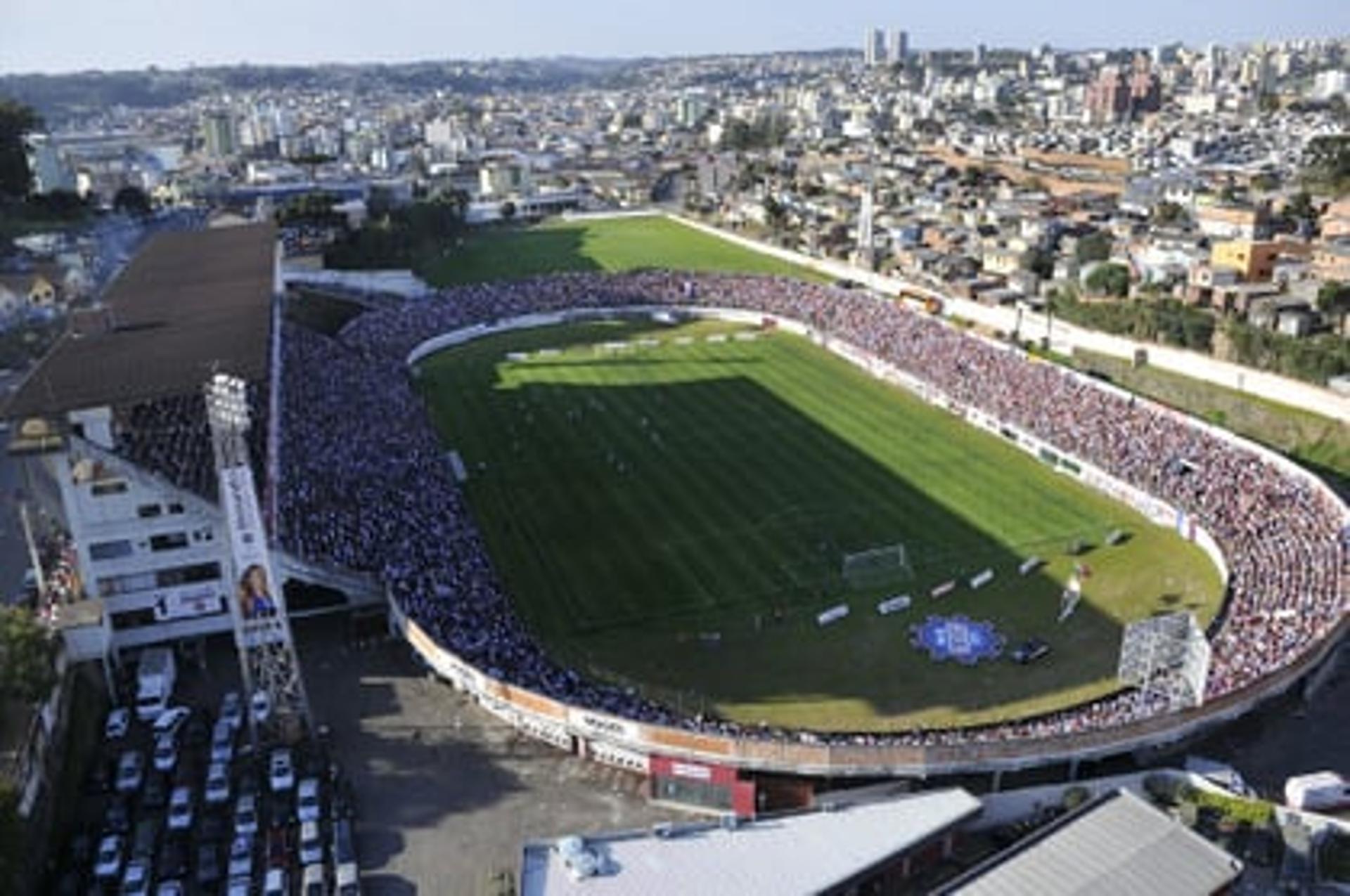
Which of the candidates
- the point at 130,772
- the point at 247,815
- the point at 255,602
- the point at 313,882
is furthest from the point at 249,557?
the point at 313,882

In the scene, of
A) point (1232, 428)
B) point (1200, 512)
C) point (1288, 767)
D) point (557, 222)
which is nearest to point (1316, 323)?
point (1232, 428)

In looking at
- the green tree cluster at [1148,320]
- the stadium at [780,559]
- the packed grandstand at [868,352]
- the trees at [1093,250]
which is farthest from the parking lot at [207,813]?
the trees at [1093,250]

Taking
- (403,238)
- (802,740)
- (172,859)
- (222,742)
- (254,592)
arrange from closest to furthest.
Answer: (172,859)
(802,740)
(222,742)
(254,592)
(403,238)

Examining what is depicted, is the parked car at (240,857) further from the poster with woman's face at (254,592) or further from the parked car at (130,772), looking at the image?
the poster with woman's face at (254,592)

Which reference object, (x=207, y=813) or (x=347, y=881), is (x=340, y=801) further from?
(x=347, y=881)

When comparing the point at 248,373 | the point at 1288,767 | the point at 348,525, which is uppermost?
the point at 248,373

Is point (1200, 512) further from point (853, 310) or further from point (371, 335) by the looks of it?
point (371, 335)

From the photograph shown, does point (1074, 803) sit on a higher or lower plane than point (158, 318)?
lower
